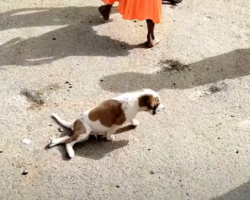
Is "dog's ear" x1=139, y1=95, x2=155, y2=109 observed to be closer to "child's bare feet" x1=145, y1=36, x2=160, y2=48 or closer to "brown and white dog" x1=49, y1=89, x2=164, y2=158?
"brown and white dog" x1=49, y1=89, x2=164, y2=158

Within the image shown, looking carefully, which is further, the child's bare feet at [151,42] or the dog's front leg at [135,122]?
the child's bare feet at [151,42]

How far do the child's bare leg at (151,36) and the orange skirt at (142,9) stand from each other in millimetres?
75

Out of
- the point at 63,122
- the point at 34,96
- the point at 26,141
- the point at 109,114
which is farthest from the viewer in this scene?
the point at 34,96

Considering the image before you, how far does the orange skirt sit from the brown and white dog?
1063mm

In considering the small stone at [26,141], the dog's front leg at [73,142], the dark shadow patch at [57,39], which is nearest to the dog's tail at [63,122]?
the dog's front leg at [73,142]

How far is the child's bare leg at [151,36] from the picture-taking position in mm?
4105

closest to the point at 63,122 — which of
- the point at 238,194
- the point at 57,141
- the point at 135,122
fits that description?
the point at 57,141

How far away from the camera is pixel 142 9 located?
13.1 feet

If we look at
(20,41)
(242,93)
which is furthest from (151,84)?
(20,41)

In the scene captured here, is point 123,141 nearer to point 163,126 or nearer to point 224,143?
point 163,126

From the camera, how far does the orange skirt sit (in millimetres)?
3986

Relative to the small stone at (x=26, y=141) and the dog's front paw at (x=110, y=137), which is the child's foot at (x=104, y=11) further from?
the small stone at (x=26, y=141)

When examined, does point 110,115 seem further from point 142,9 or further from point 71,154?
point 142,9

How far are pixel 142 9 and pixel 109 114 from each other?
49.5 inches
